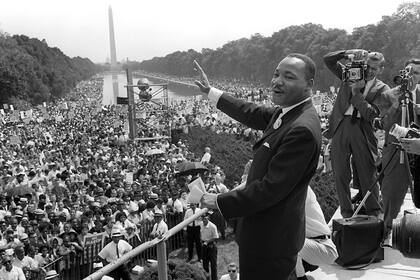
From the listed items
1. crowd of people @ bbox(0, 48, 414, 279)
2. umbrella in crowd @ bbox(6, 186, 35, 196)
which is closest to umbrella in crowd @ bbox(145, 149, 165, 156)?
crowd of people @ bbox(0, 48, 414, 279)

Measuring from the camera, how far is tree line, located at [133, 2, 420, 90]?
4506cm

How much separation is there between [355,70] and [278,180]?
2.24m

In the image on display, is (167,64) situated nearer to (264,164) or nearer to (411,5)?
(411,5)

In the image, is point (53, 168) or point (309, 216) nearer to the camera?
point (309, 216)

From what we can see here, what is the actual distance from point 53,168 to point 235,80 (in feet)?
277

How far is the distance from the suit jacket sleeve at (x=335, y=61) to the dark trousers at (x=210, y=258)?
3.84 m

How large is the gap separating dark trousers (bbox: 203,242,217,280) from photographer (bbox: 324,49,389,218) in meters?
3.32

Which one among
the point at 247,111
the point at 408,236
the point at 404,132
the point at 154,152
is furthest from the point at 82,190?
the point at 408,236

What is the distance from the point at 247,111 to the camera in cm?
304

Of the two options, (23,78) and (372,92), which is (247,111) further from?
→ (23,78)

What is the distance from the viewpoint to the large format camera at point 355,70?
4289 mm

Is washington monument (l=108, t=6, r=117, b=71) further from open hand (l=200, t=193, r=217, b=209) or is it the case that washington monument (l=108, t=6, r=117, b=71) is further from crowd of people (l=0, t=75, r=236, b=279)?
open hand (l=200, t=193, r=217, b=209)

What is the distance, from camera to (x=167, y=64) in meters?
168

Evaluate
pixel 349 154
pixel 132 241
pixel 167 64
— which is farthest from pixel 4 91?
pixel 167 64
